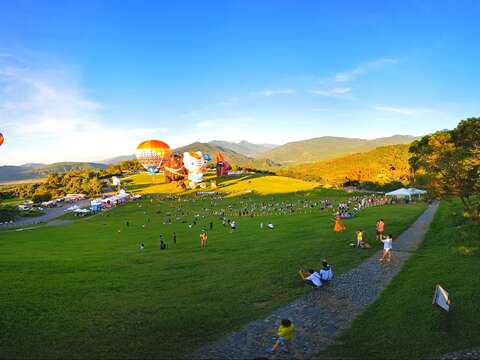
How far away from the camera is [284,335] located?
10.7m

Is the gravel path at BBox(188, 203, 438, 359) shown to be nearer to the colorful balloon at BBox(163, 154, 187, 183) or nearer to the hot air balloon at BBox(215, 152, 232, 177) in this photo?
the colorful balloon at BBox(163, 154, 187, 183)

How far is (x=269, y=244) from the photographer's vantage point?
26.5 meters

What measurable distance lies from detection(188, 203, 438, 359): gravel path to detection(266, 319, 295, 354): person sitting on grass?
0.68ft

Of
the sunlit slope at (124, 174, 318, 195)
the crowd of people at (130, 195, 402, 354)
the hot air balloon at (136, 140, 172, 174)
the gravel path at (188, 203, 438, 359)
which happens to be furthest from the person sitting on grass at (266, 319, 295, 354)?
the hot air balloon at (136, 140, 172, 174)

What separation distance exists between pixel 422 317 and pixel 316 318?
3688mm

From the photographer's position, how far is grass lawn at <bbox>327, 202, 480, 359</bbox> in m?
10.5

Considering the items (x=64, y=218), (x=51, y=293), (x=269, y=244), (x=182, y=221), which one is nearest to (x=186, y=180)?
(x=64, y=218)

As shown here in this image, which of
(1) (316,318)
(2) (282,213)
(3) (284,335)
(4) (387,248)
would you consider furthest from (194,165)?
(3) (284,335)

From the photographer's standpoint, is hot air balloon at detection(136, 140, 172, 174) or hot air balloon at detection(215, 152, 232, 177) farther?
hot air balloon at detection(215, 152, 232, 177)

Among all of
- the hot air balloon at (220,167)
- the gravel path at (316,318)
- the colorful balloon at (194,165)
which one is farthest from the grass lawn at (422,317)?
the hot air balloon at (220,167)

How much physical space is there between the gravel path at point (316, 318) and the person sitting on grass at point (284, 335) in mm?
208

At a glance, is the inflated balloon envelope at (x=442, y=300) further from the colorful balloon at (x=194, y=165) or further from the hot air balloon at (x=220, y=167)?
the hot air balloon at (x=220, y=167)

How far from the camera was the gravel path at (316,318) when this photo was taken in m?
10.8

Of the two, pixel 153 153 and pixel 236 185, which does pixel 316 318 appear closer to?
pixel 236 185
